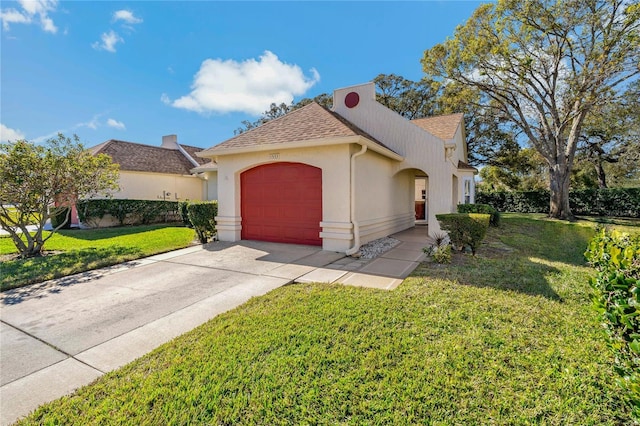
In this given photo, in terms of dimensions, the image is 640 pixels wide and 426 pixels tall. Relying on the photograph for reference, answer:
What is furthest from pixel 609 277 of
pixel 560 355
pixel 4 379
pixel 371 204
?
pixel 371 204

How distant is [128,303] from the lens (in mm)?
5051

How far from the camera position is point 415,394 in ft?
8.61

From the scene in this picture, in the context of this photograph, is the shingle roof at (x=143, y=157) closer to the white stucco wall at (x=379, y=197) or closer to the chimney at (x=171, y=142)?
the chimney at (x=171, y=142)

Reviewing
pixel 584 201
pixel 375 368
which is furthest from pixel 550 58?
pixel 375 368

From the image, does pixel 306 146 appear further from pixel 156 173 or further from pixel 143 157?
pixel 143 157

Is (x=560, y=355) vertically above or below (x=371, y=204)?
below

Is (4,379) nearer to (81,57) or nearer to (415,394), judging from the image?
(415,394)

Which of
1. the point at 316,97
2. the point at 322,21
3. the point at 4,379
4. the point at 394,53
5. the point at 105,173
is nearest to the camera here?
the point at 4,379

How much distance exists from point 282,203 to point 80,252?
662 centimetres

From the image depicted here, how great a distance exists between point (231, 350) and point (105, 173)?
9627mm

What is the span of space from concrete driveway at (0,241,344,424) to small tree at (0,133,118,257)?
3839 millimetres

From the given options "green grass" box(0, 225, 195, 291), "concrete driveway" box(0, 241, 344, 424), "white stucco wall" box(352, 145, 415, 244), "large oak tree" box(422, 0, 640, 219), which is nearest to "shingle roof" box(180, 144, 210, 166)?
"green grass" box(0, 225, 195, 291)

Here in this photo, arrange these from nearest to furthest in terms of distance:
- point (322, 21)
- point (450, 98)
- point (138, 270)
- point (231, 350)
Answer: point (231, 350) → point (138, 270) → point (322, 21) → point (450, 98)

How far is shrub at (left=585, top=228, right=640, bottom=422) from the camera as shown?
2037mm
